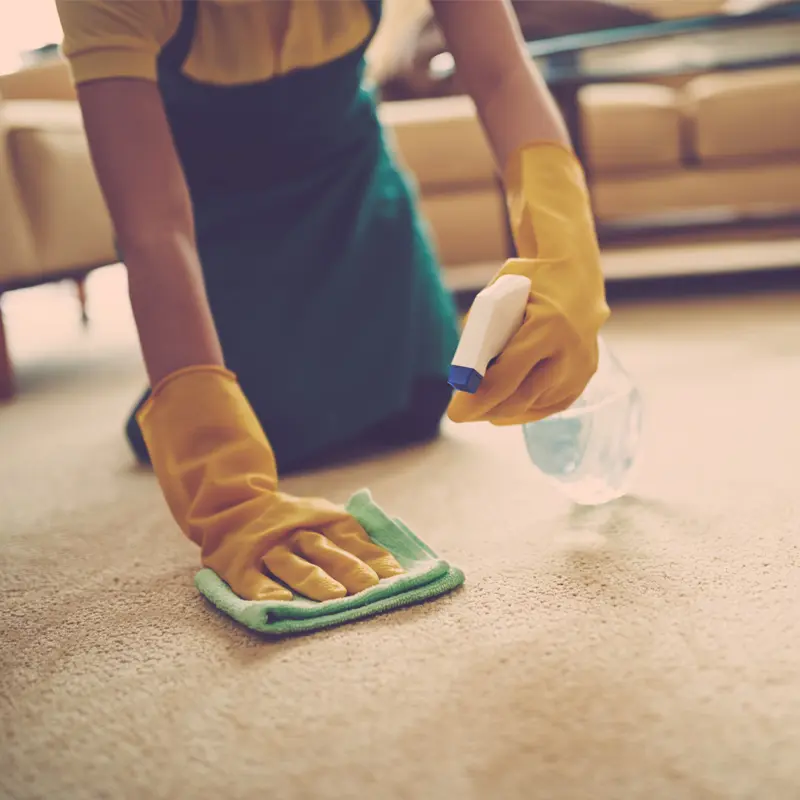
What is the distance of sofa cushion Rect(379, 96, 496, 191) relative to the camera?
1.73m

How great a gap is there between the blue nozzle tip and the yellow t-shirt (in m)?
0.36

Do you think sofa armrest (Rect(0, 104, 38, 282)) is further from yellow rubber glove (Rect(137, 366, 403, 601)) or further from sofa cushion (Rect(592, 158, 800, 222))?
sofa cushion (Rect(592, 158, 800, 222))

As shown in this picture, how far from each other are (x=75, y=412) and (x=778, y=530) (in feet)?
3.51

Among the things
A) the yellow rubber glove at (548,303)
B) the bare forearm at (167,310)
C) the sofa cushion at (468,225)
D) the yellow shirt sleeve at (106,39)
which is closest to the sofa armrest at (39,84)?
the sofa cushion at (468,225)

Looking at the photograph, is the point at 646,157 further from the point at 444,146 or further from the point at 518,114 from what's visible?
the point at 518,114

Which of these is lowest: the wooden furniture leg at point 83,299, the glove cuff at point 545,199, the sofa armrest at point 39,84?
the wooden furniture leg at point 83,299

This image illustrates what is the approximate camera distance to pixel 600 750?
429 millimetres

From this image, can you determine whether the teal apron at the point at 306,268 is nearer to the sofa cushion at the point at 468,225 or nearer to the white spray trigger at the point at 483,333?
the white spray trigger at the point at 483,333

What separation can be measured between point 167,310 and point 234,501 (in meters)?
0.15

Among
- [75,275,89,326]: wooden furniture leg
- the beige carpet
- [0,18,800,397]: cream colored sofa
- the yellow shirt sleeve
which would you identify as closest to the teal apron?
the beige carpet

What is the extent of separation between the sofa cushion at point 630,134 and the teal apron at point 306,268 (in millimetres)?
853

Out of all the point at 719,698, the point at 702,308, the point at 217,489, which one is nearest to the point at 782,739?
the point at 719,698

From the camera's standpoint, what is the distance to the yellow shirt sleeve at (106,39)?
68cm

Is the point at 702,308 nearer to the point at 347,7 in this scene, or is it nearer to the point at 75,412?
the point at 347,7
